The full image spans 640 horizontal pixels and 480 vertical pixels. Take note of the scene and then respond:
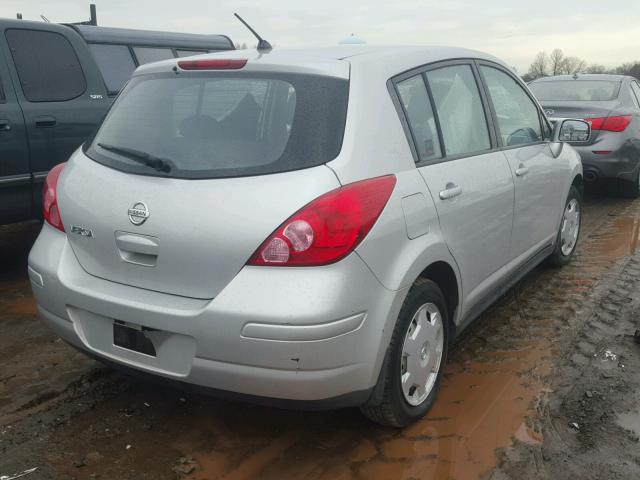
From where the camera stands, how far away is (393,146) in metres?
2.77

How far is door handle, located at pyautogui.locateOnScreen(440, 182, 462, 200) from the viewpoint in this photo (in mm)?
2982

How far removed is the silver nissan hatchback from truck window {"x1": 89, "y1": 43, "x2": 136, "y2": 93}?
3085 mm

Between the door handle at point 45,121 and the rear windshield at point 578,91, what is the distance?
19.5ft

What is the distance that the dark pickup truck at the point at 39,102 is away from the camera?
4.75 metres

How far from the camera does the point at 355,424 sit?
9.94 feet

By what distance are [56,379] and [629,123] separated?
6.94 m

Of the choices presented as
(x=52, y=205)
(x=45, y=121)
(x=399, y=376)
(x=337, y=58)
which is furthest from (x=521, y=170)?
(x=45, y=121)

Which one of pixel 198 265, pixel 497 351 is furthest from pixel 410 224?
pixel 497 351

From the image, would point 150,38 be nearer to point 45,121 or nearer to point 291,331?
point 45,121

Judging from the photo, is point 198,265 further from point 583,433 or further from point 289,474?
point 583,433

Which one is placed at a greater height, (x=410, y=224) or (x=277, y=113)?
(x=277, y=113)

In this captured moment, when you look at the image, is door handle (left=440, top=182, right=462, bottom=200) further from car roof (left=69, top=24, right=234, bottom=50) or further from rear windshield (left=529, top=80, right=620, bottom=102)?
rear windshield (left=529, top=80, right=620, bottom=102)

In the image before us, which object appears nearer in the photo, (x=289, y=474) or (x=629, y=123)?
(x=289, y=474)

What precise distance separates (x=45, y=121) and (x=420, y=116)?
3138mm
